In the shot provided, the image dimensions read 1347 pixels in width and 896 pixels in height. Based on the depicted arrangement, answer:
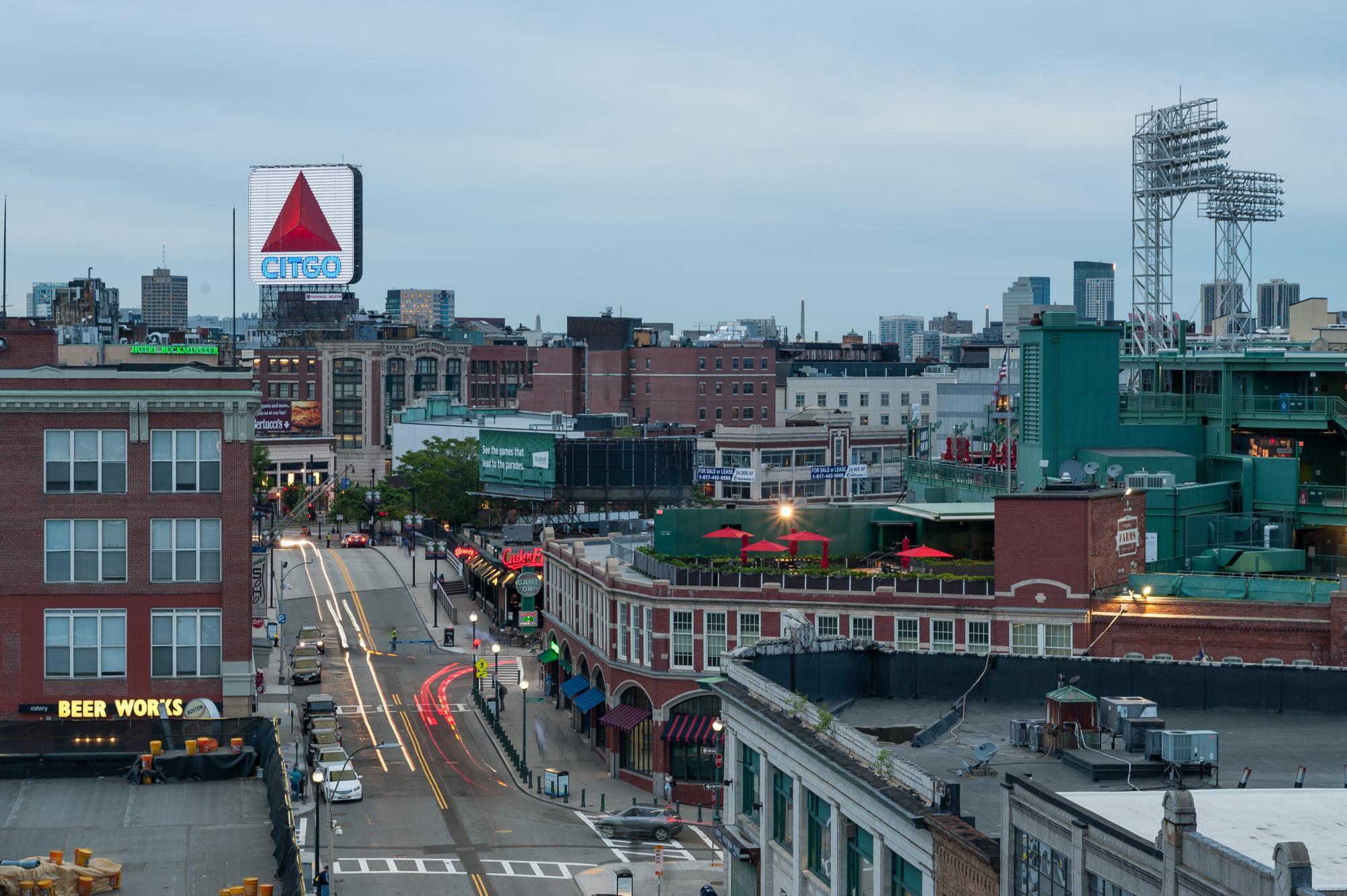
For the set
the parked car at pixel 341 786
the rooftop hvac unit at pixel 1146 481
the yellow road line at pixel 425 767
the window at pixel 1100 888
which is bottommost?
the yellow road line at pixel 425 767

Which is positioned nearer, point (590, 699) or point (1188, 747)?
point (1188, 747)

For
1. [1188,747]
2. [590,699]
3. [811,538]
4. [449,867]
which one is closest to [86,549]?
[449,867]

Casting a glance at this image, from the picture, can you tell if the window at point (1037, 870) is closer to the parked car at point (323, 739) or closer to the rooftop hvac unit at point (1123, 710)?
the rooftop hvac unit at point (1123, 710)

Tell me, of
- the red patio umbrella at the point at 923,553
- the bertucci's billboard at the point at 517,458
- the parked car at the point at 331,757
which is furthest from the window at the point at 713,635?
the bertucci's billboard at the point at 517,458

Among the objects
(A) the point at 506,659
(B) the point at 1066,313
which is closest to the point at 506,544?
(A) the point at 506,659

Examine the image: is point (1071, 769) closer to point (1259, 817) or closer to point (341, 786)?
point (1259, 817)

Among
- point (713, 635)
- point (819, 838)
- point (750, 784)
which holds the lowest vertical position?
point (713, 635)
